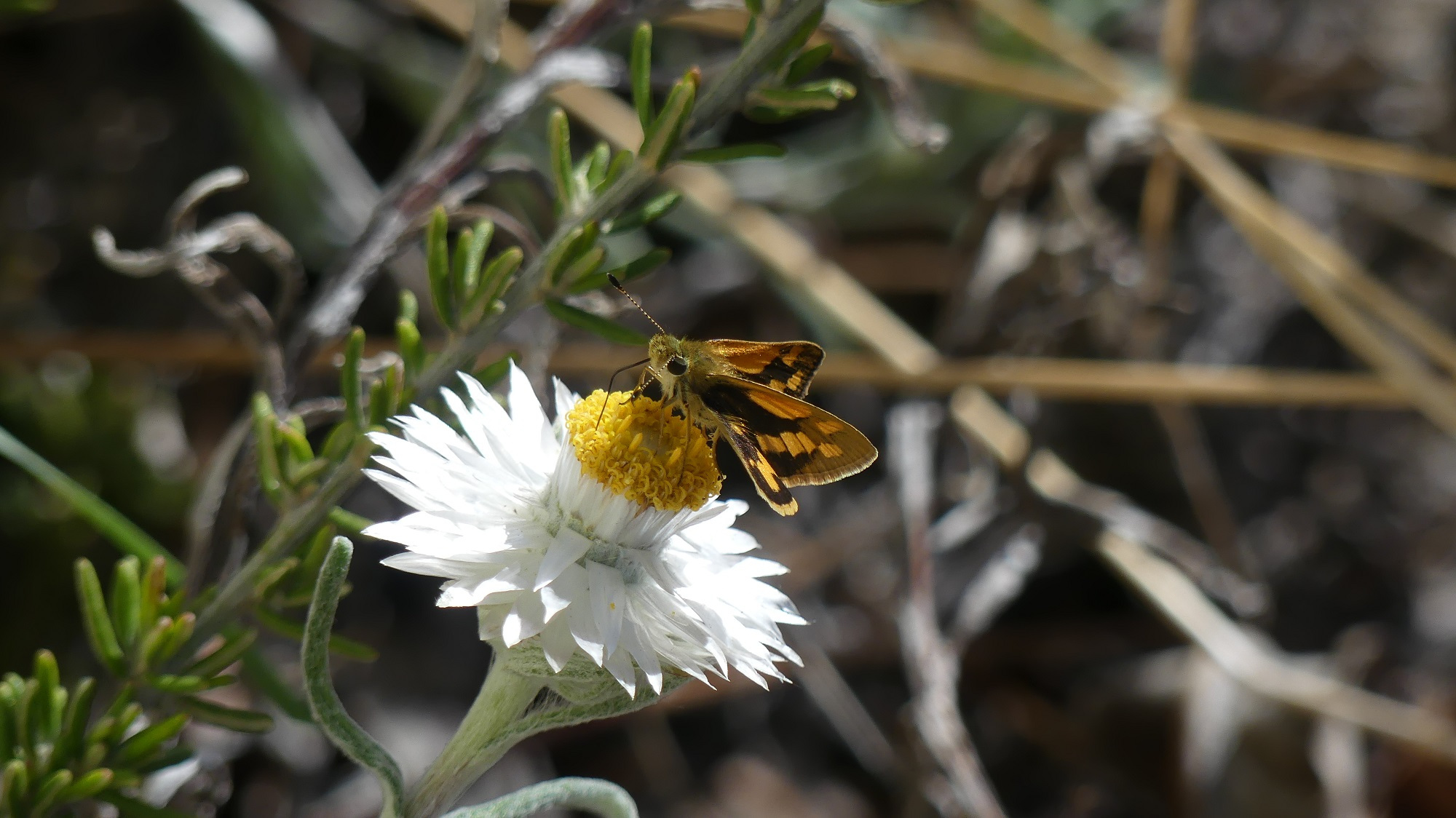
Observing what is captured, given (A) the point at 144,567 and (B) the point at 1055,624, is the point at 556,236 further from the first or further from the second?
(B) the point at 1055,624

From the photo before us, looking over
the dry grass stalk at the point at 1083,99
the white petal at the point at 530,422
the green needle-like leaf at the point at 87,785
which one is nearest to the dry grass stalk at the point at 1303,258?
A: the dry grass stalk at the point at 1083,99

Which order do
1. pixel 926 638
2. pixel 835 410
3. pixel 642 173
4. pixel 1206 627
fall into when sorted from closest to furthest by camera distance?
1. pixel 642 173
2. pixel 926 638
3. pixel 1206 627
4. pixel 835 410

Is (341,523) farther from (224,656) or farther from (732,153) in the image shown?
(732,153)

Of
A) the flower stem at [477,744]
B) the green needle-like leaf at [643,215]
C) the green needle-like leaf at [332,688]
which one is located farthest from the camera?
the green needle-like leaf at [643,215]

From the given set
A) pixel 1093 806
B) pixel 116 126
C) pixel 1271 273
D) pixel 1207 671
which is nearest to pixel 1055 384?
pixel 1207 671

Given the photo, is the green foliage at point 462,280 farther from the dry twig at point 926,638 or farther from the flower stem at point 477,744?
the dry twig at point 926,638

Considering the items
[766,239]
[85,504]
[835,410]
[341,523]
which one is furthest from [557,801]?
[835,410]
